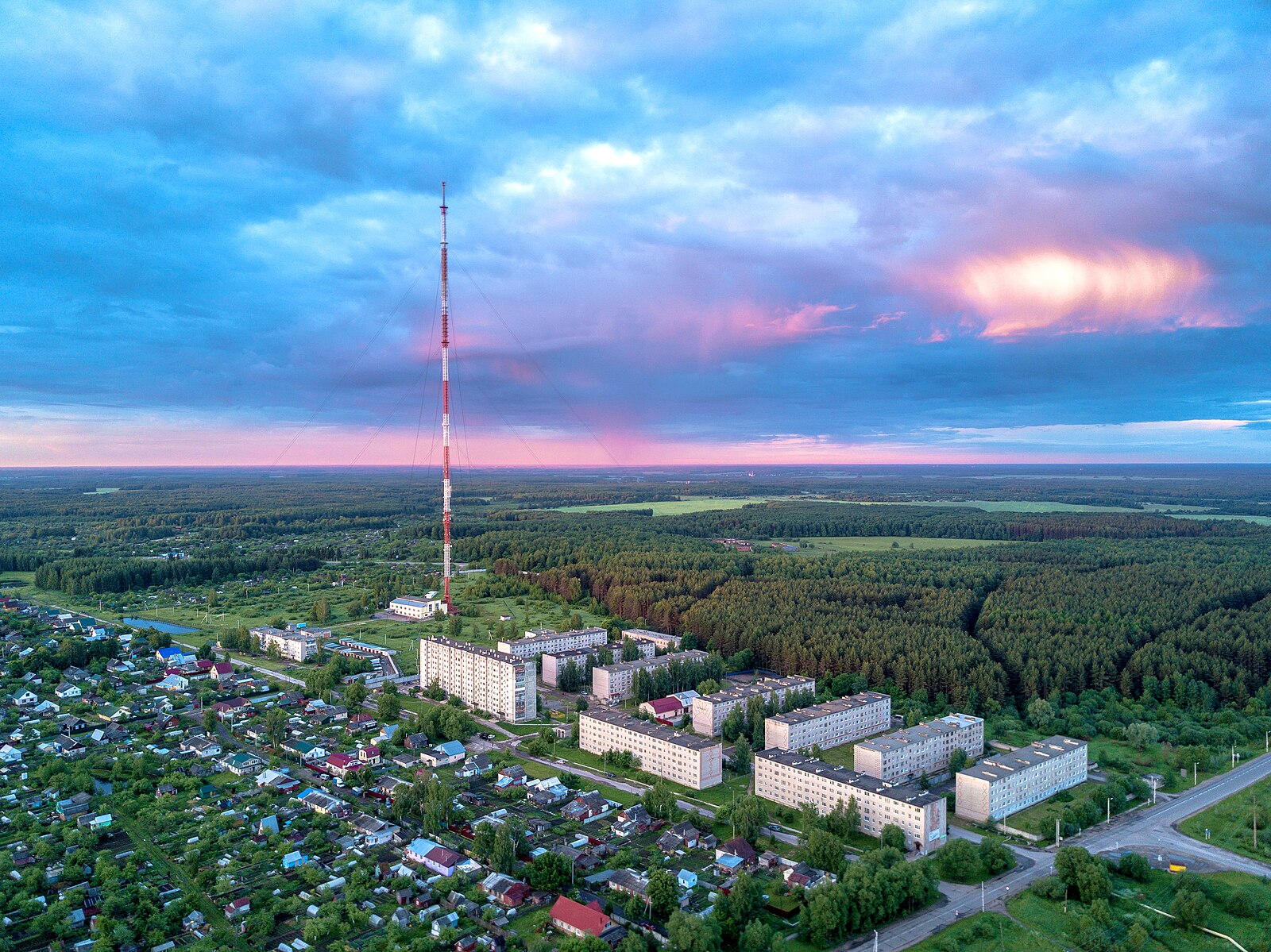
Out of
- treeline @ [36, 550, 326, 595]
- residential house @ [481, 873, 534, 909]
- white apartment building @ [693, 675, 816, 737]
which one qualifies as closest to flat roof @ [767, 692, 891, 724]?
white apartment building @ [693, 675, 816, 737]

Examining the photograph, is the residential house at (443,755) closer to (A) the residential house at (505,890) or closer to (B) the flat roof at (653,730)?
(B) the flat roof at (653,730)

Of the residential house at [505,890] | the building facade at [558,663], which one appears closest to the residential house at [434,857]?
the residential house at [505,890]

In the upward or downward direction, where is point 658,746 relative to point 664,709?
upward

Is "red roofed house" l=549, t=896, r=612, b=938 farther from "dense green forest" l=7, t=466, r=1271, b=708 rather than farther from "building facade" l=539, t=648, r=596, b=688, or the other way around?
"dense green forest" l=7, t=466, r=1271, b=708

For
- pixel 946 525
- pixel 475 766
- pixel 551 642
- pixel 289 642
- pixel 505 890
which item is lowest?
pixel 475 766

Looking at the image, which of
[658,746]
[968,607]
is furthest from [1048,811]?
[968,607]

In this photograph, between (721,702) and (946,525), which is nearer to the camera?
(721,702)

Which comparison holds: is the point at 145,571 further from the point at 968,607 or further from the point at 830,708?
the point at 968,607
